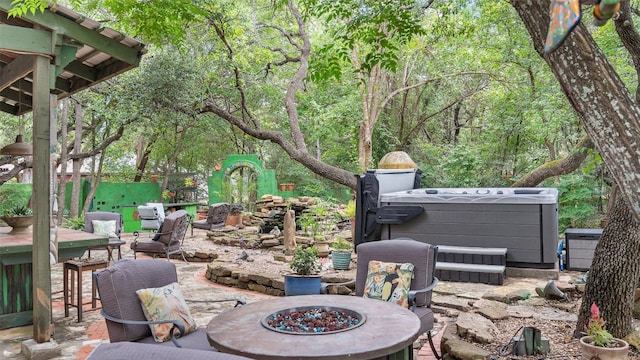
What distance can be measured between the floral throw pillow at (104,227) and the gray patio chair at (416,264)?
4441 mm

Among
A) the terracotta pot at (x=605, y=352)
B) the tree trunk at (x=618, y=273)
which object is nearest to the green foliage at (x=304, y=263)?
the tree trunk at (x=618, y=273)

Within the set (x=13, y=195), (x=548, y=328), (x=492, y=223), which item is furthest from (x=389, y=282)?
(x=13, y=195)

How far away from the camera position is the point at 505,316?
402cm

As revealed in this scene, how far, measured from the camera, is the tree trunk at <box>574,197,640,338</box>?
3232 millimetres

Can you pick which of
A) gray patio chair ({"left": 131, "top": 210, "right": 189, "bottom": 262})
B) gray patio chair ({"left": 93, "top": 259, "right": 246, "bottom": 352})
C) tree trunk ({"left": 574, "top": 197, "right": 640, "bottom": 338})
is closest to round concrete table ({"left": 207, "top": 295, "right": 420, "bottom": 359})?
gray patio chair ({"left": 93, "top": 259, "right": 246, "bottom": 352})

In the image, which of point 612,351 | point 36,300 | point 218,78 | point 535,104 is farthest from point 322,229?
point 612,351

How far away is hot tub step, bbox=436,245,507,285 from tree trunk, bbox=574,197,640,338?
8.15 feet

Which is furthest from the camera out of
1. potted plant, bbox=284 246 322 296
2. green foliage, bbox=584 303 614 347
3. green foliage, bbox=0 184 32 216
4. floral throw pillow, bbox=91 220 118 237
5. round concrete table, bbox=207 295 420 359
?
green foliage, bbox=0 184 32 216

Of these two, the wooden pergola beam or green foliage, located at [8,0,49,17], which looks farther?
the wooden pergola beam

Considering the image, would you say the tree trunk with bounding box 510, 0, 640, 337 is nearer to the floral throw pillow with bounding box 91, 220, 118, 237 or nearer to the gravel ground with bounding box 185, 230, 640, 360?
the gravel ground with bounding box 185, 230, 640, 360

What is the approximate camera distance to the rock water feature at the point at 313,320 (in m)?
2.45

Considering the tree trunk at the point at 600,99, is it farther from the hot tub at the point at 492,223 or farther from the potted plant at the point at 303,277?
the hot tub at the point at 492,223

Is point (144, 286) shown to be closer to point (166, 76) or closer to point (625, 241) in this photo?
point (625, 241)

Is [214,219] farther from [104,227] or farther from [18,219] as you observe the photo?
[18,219]
